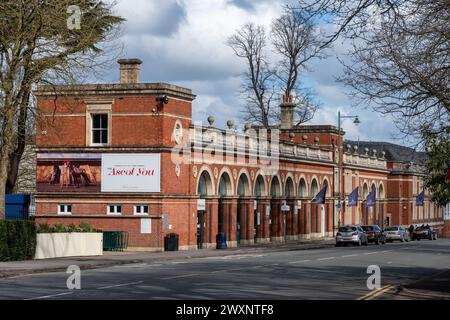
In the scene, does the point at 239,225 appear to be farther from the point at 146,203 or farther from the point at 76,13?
the point at 76,13

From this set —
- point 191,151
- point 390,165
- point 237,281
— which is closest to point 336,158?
point 390,165

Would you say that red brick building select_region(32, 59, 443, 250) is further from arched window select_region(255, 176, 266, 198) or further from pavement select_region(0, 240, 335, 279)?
arched window select_region(255, 176, 266, 198)

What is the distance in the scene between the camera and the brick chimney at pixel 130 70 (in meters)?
51.5

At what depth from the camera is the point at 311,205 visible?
72750 millimetres

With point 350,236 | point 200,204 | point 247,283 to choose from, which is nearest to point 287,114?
point 350,236

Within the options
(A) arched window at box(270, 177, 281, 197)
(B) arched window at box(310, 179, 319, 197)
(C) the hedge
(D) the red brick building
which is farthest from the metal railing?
(B) arched window at box(310, 179, 319, 197)

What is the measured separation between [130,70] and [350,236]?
65.9 ft

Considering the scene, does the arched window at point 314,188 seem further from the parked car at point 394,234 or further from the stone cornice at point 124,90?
the stone cornice at point 124,90

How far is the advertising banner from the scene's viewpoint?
48.4 m

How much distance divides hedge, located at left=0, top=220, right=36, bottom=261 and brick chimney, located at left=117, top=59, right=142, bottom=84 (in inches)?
623

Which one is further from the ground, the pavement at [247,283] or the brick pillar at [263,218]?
the brick pillar at [263,218]

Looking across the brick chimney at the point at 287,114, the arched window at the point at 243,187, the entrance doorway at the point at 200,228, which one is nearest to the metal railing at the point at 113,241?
the entrance doorway at the point at 200,228

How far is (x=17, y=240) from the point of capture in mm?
36844

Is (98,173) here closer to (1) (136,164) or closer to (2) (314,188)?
(1) (136,164)
